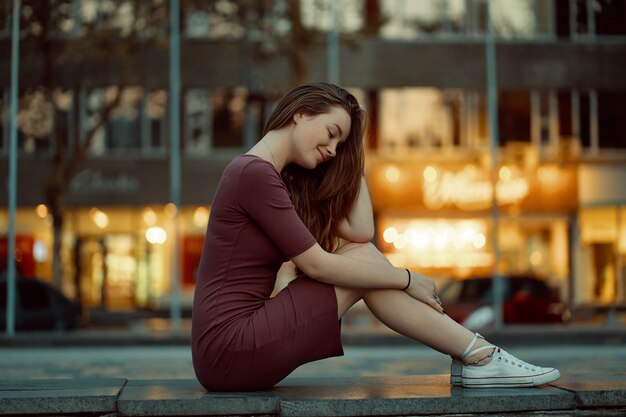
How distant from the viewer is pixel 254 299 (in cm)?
470

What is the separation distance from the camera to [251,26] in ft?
97.9

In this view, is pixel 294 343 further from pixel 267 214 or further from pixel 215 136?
pixel 215 136

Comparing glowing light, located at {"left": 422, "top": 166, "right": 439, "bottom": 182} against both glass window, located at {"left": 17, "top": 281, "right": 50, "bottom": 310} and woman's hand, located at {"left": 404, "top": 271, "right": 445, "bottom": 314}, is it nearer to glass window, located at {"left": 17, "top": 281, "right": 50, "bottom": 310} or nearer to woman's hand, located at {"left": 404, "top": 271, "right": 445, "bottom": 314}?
glass window, located at {"left": 17, "top": 281, "right": 50, "bottom": 310}

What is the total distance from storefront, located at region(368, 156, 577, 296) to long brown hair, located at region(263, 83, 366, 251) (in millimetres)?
26596

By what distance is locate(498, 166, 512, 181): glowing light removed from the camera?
31.9 m

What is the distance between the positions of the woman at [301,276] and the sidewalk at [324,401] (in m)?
0.14

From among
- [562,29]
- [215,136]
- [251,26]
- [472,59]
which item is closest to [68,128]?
[215,136]

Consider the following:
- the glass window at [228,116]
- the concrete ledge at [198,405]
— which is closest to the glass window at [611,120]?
the glass window at [228,116]

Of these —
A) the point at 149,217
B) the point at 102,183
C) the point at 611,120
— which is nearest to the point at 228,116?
the point at 149,217

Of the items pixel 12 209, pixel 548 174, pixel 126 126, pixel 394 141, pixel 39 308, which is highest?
pixel 126 126

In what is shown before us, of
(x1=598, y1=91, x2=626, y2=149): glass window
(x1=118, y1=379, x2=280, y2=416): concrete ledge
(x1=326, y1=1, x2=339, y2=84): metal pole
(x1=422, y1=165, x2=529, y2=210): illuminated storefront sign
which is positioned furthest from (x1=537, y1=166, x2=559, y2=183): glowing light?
(x1=118, y1=379, x2=280, y2=416): concrete ledge

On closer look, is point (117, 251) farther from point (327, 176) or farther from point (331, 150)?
point (331, 150)

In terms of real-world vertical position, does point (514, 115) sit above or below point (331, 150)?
above

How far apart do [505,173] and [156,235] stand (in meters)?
10.2
